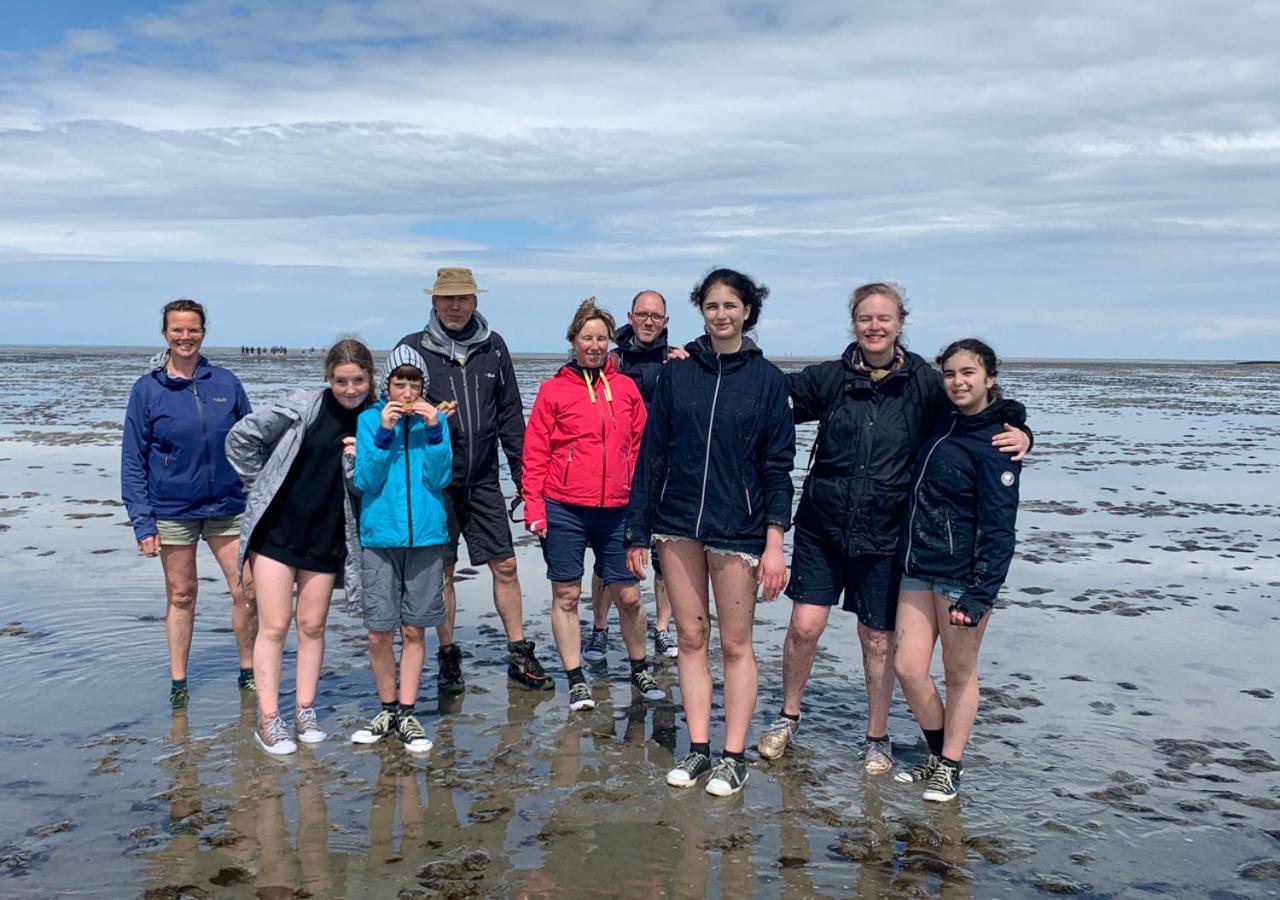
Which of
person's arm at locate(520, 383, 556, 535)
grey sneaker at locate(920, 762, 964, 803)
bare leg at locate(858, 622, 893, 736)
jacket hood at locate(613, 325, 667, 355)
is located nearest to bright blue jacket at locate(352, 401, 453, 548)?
person's arm at locate(520, 383, 556, 535)

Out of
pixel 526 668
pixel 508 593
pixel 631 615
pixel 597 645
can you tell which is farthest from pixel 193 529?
pixel 597 645

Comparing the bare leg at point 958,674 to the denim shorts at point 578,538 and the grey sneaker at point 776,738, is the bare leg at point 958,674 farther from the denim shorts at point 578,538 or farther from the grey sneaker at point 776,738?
the denim shorts at point 578,538

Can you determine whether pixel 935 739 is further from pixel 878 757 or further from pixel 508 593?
pixel 508 593

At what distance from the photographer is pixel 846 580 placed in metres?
5.21

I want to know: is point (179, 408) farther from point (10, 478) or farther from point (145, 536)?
point (10, 478)

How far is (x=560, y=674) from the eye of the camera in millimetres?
6828

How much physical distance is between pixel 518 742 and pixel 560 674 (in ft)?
4.10

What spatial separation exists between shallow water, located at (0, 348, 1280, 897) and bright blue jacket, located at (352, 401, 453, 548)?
116 cm

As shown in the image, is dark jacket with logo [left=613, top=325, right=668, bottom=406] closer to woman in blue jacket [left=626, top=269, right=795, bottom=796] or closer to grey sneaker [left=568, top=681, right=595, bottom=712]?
woman in blue jacket [left=626, top=269, right=795, bottom=796]

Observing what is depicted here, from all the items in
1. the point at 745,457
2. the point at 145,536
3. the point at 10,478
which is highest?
the point at 745,457

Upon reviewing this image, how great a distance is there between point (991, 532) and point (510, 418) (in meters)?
3.17

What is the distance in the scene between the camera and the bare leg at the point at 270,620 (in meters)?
5.47

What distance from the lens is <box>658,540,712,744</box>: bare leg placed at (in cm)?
501

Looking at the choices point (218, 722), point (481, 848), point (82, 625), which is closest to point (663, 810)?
point (481, 848)
